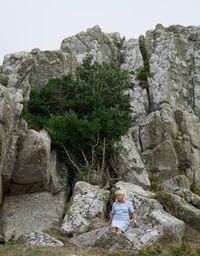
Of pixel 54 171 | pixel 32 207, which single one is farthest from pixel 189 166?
pixel 32 207

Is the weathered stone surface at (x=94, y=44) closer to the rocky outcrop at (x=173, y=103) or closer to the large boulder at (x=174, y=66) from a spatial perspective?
the rocky outcrop at (x=173, y=103)

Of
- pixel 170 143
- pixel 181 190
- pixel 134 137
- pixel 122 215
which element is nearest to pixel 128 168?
pixel 181 190

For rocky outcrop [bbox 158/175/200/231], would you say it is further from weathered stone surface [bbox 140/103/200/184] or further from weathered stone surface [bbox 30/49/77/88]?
weathered stone surface [bbox 30/49/77/88]

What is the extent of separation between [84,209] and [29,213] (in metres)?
3.52

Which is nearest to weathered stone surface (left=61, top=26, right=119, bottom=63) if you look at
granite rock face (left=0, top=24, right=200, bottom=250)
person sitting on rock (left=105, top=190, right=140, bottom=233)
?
granite rock face (left=0, top=24, right=200, bottom=250)

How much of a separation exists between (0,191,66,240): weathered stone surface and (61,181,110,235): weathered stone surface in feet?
5.73

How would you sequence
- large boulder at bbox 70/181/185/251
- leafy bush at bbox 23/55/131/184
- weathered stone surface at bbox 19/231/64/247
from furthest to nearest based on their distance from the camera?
leafy bush at bbox 23/55/131/184
weathered stone surface at bbox 19/231/64/247
large boulder at bbox 70/181/185/251

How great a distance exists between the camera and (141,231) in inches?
640

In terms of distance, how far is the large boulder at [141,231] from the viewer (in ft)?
41.5

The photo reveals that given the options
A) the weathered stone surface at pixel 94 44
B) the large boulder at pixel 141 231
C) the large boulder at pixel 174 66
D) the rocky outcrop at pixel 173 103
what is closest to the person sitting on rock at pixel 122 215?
the large boulder at pixel 141 231

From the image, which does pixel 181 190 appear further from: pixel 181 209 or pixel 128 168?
pixel 128 168

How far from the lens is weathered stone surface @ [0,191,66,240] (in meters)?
19.5

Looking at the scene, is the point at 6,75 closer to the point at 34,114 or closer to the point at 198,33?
the point at 34,114

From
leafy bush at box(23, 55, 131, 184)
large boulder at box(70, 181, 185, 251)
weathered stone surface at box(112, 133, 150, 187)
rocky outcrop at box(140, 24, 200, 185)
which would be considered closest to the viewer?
large boulder at box(70, 181, 185, 251)
